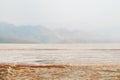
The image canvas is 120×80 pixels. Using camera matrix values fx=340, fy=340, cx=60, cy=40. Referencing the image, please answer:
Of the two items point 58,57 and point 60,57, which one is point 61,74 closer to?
point 58,57

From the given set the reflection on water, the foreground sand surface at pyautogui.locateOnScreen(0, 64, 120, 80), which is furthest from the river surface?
the foreground sand surface at pyautogui.locateOnScreen(0, 64, 120, 80)

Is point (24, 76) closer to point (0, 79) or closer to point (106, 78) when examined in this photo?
point (0, 79)

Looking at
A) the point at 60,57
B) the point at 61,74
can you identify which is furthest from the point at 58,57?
the point at 61,74

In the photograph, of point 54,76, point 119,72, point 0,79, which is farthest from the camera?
point 119,72

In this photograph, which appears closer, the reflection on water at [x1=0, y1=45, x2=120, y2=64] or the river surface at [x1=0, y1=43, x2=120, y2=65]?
the river surface at [x1=0, y1=43, x2=120, y2=65]

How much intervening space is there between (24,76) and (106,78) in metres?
4.79

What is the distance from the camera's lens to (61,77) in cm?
1997

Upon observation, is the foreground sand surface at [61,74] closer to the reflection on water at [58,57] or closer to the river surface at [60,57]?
the river surface at [60,57]

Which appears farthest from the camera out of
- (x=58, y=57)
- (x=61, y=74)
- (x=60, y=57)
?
(x=60, y=57)

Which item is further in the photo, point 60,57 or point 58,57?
point 60,57

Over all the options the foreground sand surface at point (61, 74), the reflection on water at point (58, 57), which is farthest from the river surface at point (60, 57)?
the foreground sand surface at point (61, 74)

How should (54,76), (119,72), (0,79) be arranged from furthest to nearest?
(119,72) < (54,76) < (0,79)

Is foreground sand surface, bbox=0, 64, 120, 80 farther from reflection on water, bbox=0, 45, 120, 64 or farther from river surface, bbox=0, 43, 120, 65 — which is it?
reflection on water, bbox=0, 45, 120, 64

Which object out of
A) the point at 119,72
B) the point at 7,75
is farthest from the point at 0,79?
the point at 119,72
